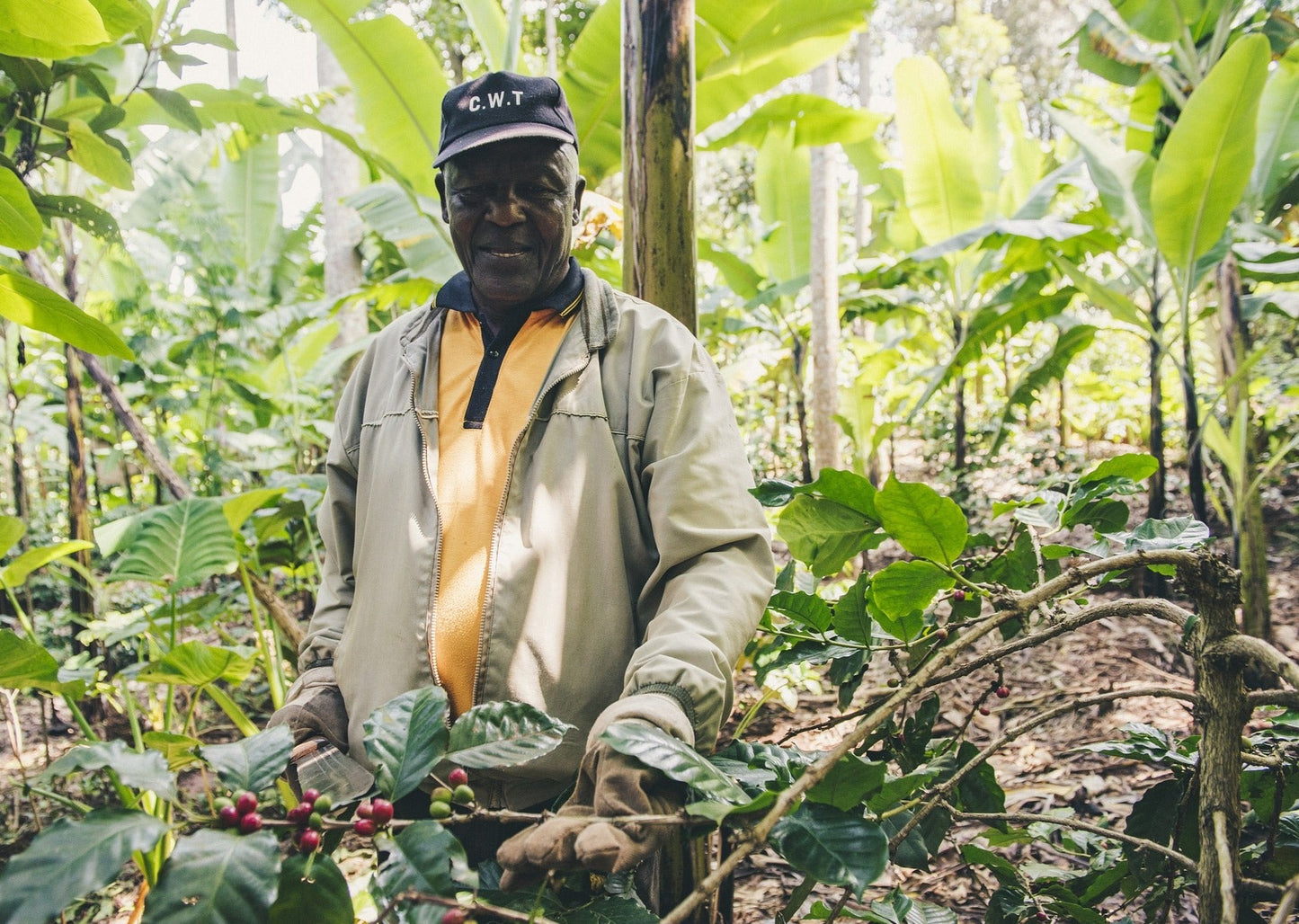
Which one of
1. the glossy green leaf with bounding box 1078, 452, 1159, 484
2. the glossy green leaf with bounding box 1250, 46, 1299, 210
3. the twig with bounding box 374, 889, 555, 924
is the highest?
the glossy green leaf with bounding box 1250, 46, 1299, 210

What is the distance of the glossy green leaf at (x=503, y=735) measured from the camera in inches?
33.0

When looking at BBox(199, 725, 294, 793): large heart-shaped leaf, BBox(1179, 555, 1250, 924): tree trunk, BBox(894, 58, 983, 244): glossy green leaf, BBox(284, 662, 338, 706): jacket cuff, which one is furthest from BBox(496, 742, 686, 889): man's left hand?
BBox(894, 58, 983, 244): glossy green leaf

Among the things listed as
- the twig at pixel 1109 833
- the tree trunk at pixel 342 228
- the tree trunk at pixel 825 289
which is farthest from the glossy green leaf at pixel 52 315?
the tree trunk at pixel 342 228

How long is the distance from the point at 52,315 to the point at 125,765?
3.70 ft

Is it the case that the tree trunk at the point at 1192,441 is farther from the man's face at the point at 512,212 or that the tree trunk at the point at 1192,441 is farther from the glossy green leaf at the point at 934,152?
the man's face at the point at 512,212

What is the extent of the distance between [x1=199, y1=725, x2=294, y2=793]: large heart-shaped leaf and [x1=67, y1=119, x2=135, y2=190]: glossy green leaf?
2184mm

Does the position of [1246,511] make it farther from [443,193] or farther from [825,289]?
[443,193]

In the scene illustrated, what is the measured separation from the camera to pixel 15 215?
1391mm

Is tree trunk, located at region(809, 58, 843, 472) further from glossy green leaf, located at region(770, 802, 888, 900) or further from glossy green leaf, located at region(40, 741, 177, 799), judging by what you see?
glossy green leaf, located at region(40, 741, 177, 799)

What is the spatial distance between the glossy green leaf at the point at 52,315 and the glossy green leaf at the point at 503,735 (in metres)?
1.08

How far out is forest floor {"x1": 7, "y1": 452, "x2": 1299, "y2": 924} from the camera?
2277 millimetres

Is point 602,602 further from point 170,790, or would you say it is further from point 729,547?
point 170,790

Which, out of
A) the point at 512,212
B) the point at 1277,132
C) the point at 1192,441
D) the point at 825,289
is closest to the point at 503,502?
the point at 512,212

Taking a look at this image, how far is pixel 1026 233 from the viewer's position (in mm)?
3648
